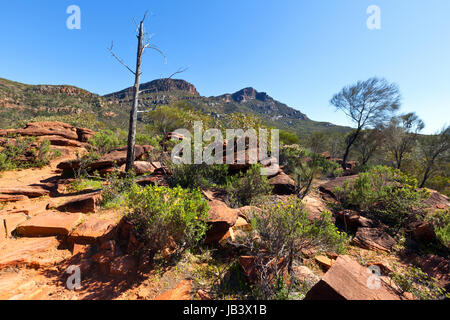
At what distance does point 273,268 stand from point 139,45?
837 cm

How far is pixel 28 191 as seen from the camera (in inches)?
190

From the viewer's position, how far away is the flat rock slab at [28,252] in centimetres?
255

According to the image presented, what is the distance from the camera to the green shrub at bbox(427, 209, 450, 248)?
409 cm

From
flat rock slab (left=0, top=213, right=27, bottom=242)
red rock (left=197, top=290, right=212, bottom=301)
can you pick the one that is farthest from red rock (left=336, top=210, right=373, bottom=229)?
flat rock slab (left=0, top=213, right=27, bottom=242)

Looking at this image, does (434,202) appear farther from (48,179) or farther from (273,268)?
(48,179)

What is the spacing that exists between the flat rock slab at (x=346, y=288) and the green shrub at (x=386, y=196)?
164 inches

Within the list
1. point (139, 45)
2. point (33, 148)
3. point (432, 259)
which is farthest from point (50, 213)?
point (432, 259)

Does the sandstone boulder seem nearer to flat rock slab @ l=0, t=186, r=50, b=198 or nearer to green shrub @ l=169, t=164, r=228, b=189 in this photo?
flat rock slab @ l=0, t=186, r=50, b=198

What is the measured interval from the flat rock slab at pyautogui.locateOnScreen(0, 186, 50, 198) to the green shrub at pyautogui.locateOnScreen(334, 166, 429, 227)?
9878 millimetres

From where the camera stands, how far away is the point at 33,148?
8461mm

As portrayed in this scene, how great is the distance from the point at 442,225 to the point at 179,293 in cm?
690

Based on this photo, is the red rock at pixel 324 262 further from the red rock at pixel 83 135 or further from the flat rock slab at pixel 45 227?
the red rock at pixel 83 135

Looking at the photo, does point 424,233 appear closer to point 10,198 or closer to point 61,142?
point 10,198

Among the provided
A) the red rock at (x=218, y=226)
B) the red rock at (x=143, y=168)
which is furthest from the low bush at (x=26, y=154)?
the red rock at (x=218, y=226)
